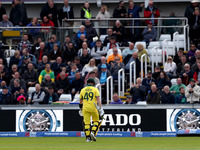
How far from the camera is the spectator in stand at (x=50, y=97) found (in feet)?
72.6

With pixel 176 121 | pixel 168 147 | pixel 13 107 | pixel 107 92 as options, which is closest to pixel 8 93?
pixel 13 107

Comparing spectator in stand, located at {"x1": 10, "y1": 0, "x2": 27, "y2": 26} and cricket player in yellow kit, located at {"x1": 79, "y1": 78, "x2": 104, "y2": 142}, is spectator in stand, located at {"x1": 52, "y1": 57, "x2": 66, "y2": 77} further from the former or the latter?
cricket player in yellow kit, located at {"x1": 79, "y1": 78, "x2": 104, "y2": 142}

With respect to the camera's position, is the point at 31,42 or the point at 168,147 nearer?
the point at 168,147

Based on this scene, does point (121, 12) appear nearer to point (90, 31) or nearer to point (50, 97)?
point (90, 31)

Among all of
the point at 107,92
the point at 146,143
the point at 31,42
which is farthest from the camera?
the point at 31,42

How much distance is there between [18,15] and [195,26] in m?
7.62

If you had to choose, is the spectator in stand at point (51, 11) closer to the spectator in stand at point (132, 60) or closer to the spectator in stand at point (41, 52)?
the spectator in stand at point (41, 52)

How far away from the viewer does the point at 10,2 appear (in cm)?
2972

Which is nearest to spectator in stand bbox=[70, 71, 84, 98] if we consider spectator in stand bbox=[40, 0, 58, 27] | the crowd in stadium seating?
the crowd in stadium seating

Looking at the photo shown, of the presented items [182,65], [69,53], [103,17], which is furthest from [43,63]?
[182,65]

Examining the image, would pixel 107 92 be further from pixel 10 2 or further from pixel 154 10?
pixel 10 2

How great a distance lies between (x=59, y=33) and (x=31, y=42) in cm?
120

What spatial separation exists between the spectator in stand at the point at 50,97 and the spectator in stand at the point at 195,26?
651 centimetres

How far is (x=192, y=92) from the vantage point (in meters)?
20.4
